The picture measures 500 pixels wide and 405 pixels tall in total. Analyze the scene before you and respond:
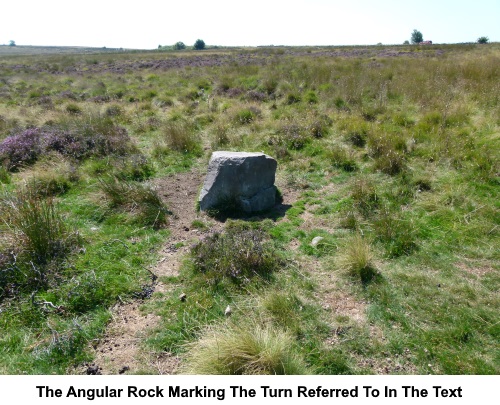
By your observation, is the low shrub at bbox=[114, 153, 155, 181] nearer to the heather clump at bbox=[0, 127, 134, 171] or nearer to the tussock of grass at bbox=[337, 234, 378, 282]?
the heather clump at bbox=[0, 127, 134, 171]

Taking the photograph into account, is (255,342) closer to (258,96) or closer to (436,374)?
(436,374)

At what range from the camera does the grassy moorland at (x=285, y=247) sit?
3262mm

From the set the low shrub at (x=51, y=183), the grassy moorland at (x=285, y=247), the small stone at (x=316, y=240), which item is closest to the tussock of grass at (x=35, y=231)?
the grassy moorland at (x=285, y=247)

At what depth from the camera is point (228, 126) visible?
973 centimetres

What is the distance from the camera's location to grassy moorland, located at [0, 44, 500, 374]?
326 centimetres

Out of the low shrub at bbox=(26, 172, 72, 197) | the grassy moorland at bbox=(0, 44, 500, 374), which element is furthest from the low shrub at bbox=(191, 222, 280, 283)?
the low shrub at bbox=(26, 172, 72, 197)

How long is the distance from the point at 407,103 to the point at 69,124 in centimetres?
997

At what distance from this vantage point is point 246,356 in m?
2.88

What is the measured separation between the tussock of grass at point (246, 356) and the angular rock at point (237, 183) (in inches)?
120

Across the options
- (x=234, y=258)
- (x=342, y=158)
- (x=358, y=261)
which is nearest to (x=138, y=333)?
(x=234, y=258)

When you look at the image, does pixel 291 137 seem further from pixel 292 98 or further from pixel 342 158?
pixel 292 98

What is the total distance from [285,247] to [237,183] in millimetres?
1549

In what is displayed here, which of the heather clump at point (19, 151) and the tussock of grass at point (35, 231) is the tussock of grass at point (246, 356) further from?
the heather clump at point (19, 151)
